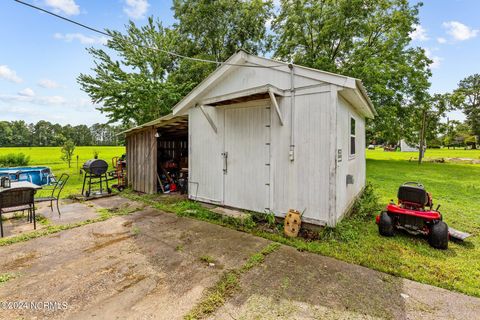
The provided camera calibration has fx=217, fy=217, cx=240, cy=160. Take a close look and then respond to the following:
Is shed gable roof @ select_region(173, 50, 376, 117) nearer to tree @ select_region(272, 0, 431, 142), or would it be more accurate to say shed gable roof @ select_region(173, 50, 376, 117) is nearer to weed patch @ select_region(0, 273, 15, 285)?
weed patch @ select_region(0, 273, 15, 285)

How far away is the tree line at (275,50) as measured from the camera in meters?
12.6

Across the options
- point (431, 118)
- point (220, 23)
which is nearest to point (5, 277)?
point (220, 23)

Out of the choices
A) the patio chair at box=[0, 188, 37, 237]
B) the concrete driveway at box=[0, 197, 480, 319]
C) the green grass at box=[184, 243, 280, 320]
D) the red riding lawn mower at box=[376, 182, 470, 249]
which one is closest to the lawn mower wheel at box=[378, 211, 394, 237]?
the red riding lawn mower at box=[376, 182, 470, 249]

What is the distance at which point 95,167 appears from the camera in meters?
7.36

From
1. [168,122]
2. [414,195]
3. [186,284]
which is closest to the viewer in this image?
[186,284]

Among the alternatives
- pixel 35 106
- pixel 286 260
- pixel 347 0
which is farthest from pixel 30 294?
pixel 35 106


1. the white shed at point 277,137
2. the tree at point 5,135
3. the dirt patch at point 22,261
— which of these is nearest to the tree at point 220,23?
the white shed at point 277,137

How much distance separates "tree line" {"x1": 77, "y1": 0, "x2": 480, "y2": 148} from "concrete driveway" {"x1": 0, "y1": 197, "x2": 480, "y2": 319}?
412 inches

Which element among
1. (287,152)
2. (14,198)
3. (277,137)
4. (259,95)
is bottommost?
(14,198)

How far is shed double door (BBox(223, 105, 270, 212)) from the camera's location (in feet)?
16.3

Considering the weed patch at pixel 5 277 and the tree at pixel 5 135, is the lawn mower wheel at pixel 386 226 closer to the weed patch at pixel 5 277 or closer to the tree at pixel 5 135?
the weed patch at pixel 5 277

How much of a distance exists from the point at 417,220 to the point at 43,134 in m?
69.4

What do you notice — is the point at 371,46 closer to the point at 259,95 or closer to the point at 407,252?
the point at 259,95

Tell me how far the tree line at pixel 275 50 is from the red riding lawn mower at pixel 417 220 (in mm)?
11008
